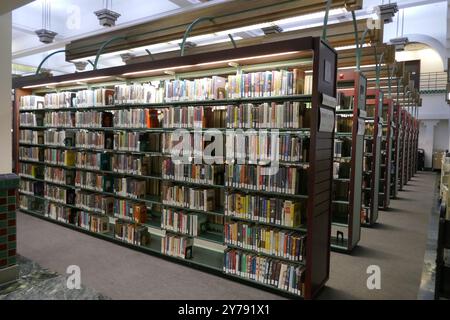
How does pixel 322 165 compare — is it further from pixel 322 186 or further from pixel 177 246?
pixel 177 246

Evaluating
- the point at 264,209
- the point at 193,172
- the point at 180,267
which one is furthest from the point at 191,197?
the point at 264,209

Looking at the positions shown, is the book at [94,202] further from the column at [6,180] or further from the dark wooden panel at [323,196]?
the dark wooden panel at [323,196]

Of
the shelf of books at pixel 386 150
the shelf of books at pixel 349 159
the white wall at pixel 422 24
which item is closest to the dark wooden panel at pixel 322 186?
the shelf of books at pixel 349 159

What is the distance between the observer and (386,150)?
7.38 meters

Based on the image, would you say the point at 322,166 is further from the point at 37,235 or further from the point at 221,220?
the point at 37,235

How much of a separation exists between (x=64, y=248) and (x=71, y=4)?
6963 mm

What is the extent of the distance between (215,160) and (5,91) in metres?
2.84

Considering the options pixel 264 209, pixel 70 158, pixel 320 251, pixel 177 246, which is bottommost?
pixel 177 246

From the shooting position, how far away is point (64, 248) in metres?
4.73

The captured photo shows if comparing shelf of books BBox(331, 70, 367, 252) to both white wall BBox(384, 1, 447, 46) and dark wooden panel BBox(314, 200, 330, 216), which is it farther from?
white wall BBox(384, 1, 447, 46)
